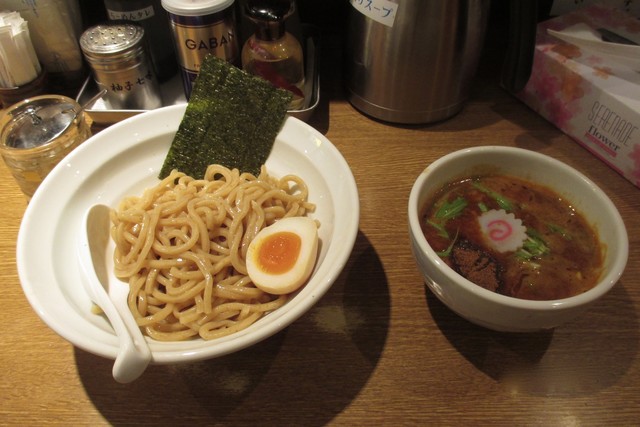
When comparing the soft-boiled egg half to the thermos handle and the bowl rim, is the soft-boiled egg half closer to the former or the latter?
the bowl rim

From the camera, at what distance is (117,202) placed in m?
1.13

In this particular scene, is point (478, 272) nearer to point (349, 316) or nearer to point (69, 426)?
point (349, 316)

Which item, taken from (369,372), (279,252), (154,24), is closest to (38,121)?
(154,24)

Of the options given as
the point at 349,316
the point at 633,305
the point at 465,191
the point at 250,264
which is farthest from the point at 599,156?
the point at 250,264

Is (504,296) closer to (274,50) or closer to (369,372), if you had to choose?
(369,372)

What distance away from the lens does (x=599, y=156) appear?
1.28m

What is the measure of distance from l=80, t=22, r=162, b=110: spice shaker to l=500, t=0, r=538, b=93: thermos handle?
3.12ft

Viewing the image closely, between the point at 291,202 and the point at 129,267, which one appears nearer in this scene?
the point at 129,267

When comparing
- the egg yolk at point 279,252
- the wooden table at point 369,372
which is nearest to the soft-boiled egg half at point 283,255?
the egg yolk at point 279,252

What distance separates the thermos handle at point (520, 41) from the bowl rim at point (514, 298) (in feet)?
1.09

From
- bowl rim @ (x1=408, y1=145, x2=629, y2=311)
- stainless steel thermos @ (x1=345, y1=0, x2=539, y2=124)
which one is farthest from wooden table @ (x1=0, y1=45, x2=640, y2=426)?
stainless steel thermos @ (x1=345, y1=0, x2=539, y2=124)

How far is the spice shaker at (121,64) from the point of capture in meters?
1.26

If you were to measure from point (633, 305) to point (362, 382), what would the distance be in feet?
1.90

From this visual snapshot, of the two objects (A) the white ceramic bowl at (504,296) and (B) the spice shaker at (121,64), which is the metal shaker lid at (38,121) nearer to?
(B) the spice shaker at (121,64)
